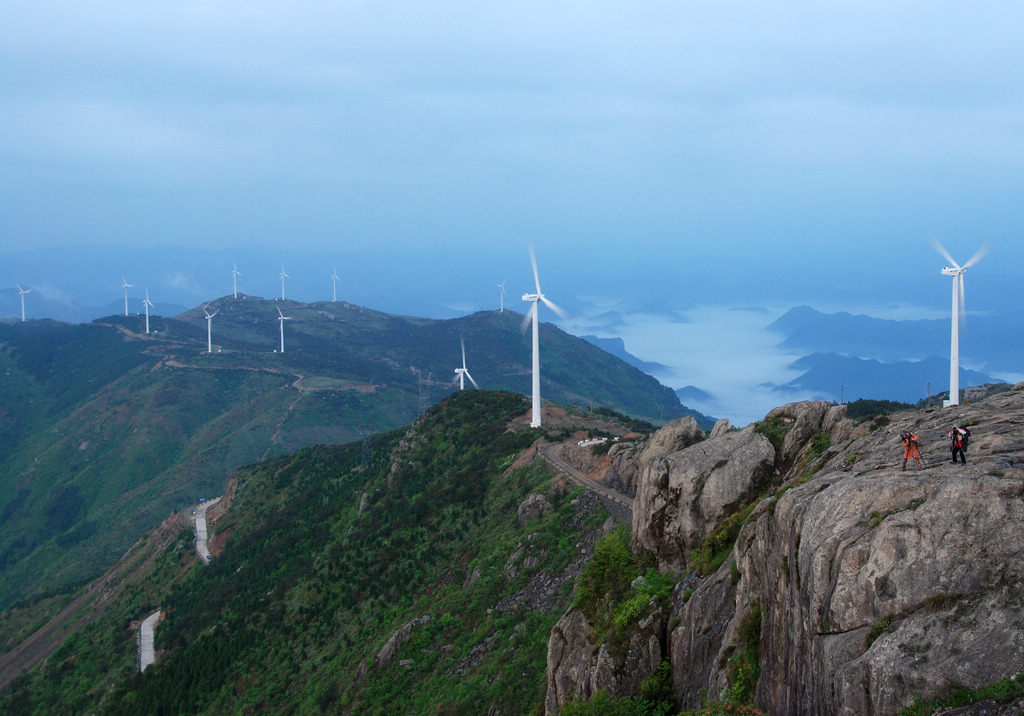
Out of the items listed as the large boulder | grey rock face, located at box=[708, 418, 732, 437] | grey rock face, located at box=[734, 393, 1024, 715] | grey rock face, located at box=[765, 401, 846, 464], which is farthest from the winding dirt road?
the large boulder

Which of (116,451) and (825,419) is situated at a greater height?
(825,419)

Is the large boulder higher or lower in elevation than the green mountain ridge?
higher

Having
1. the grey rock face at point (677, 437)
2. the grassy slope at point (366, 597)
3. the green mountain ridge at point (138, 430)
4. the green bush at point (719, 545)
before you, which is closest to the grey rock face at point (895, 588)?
the green bush at point (719, 545)

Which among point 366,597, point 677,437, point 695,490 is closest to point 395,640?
point 366,597

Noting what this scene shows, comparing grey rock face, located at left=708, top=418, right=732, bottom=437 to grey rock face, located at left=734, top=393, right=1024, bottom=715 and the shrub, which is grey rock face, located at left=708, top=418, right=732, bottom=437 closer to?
the shrub

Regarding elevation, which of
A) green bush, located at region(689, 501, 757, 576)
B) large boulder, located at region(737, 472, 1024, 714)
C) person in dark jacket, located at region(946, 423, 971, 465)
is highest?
Result: person in dark jacket, located at region(946, 423, 971, 465)

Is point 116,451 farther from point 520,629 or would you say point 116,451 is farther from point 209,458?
point 520,629

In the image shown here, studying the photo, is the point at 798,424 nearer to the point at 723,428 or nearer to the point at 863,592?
the point at 723,428

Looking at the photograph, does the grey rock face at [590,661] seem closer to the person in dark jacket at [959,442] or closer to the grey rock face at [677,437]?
the person in dark jacket at [959,442]

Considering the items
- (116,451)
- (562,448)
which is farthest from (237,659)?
(116,451)
